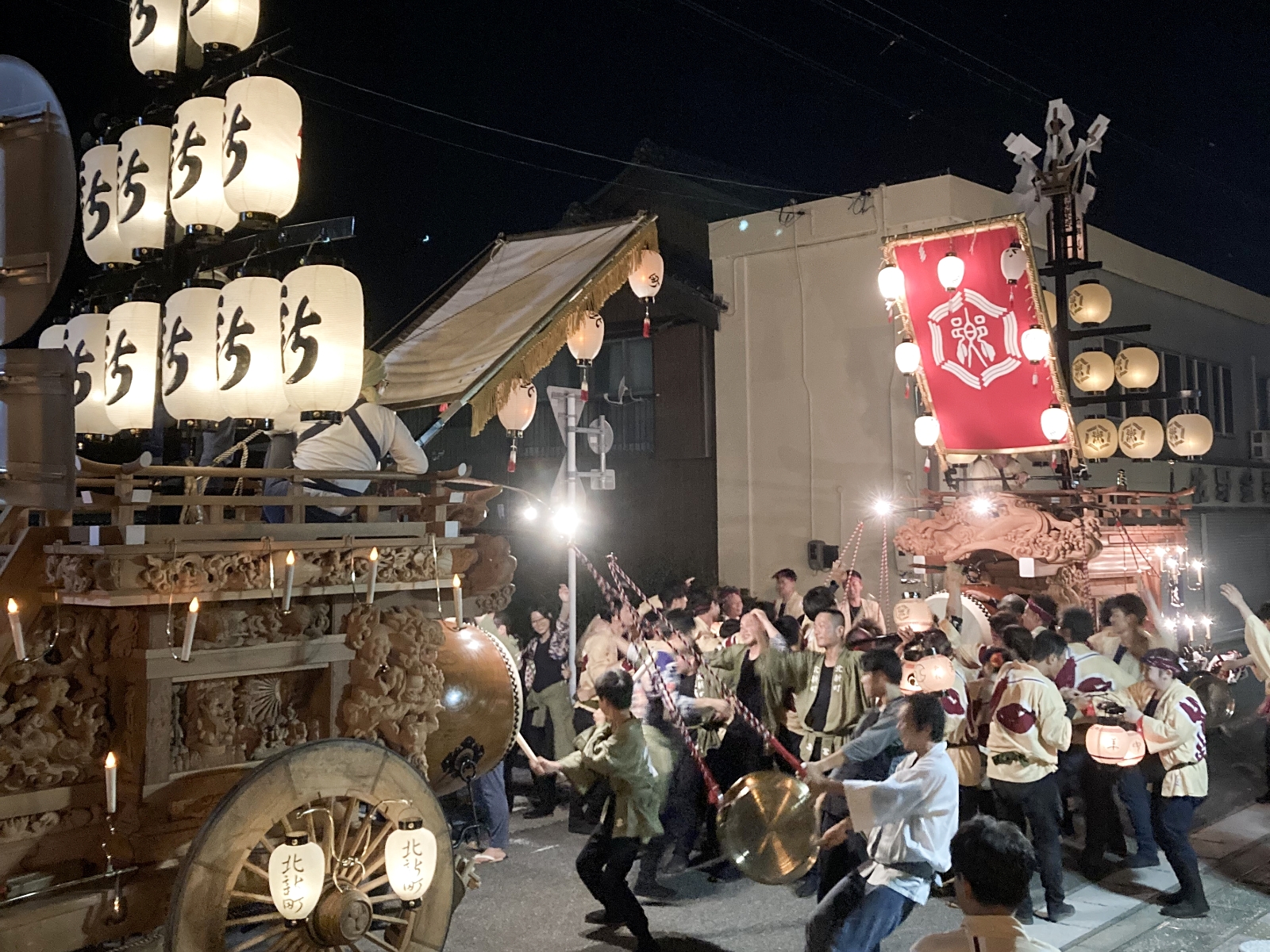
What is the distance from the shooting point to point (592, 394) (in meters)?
19.3

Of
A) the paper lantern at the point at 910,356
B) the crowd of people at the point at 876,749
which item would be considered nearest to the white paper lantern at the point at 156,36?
the crowd of people at the point at 876,749

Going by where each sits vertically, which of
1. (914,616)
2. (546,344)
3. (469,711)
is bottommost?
(469,711)

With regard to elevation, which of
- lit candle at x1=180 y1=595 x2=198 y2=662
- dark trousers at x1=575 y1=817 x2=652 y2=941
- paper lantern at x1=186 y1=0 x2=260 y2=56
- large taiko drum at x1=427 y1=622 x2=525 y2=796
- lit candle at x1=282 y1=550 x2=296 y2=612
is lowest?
dark trousers at x1=575 y1=817 x2=652 y2=941

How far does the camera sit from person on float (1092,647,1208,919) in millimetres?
7383

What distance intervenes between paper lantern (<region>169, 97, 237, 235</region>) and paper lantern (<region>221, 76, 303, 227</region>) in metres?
0.06

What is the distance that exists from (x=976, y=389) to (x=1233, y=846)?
19.6 feet

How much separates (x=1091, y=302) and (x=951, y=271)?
11.2 ft

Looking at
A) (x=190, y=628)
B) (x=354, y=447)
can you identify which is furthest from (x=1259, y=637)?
(x=190, y=628)

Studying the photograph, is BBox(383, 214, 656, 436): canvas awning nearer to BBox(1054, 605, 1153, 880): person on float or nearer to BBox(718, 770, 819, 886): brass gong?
BBox(718, 770, 819, 886): brass gong

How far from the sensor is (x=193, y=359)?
5922mm

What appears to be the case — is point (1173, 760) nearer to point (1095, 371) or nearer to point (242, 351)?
point (242, 351)

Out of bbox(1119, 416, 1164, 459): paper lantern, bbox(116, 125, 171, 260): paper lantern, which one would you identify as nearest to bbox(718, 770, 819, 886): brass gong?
bbox(116, 125, 171, 260): paper lantern

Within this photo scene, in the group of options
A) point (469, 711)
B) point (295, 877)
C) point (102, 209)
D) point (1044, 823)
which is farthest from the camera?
point (1044, 823)

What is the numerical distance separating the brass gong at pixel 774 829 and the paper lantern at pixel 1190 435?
485 inches
